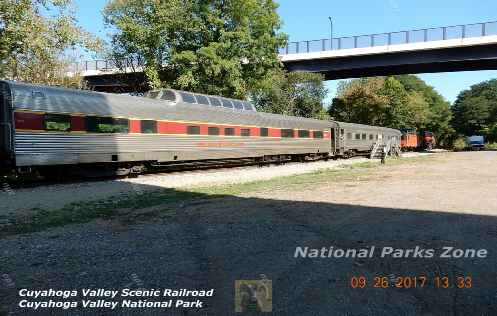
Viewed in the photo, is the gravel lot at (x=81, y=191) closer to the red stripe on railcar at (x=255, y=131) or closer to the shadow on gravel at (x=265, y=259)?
the shadow on gravel at (x=265, y=259)

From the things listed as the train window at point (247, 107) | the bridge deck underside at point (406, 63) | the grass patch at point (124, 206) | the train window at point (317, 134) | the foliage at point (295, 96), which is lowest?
the grass patch at point (124, 206)

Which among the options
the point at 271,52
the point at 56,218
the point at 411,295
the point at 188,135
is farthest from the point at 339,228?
the point at 271,52

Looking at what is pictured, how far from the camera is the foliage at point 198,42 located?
31.9m

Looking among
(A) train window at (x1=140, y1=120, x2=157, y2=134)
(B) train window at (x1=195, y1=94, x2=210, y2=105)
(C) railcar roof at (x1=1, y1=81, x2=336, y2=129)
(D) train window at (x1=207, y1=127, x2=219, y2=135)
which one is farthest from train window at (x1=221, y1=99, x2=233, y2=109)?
(A) train window at (x1=140, y1=120, x2=157, y2=134)

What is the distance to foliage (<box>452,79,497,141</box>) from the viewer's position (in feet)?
265

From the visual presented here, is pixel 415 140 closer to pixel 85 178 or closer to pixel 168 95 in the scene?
pixel 168 95

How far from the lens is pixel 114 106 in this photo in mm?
16312

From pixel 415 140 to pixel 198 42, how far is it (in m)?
38.4

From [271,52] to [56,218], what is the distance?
30509mm

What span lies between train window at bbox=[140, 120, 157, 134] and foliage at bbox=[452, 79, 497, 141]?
262ft

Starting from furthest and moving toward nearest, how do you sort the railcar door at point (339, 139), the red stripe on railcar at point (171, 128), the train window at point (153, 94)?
the railcar door at point (339, 139)
the train window at point (153, 94)
the red stripe on railcar at point (171, 128)

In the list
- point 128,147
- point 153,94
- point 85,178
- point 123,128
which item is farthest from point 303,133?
point 85,178

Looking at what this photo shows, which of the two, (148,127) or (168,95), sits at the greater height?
(168,95)

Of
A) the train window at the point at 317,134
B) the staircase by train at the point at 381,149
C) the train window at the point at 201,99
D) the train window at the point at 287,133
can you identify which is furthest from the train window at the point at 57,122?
the staircase by train at the point at 381,149
